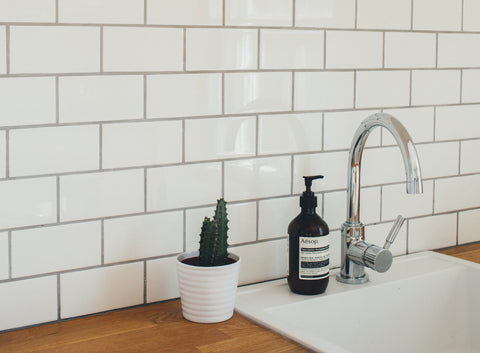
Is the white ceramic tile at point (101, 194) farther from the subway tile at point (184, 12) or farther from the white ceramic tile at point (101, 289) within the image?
the subway tile at point (184, 12)

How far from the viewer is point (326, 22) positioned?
4.68 feet

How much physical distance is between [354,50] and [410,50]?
171 mm

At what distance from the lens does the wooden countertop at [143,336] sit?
Result: 1.08 m

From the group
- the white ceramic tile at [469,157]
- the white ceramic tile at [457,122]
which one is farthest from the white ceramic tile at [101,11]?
the white ceramic tile at [469,157]

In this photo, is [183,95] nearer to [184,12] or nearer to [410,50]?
[184,12]

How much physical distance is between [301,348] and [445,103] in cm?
81

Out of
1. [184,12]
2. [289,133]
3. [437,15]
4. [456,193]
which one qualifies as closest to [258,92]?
[289,133]

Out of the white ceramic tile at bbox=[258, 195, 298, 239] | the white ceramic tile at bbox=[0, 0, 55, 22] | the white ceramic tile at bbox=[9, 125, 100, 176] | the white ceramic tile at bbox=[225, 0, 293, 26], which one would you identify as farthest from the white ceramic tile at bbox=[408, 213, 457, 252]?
the white ceramic tile at bbox=[0, 0, 55, 22]

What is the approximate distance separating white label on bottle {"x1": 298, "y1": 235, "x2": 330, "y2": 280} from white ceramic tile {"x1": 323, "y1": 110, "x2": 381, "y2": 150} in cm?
24

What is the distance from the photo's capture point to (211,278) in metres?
1.17

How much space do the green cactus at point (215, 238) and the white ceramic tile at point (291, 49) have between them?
0.32m

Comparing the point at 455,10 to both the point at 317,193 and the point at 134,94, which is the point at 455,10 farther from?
the point at 134,94

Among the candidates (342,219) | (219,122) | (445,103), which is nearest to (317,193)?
(342,219)

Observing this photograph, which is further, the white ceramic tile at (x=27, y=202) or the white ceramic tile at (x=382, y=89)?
the white ceramic tile at (x=382, y=89)
